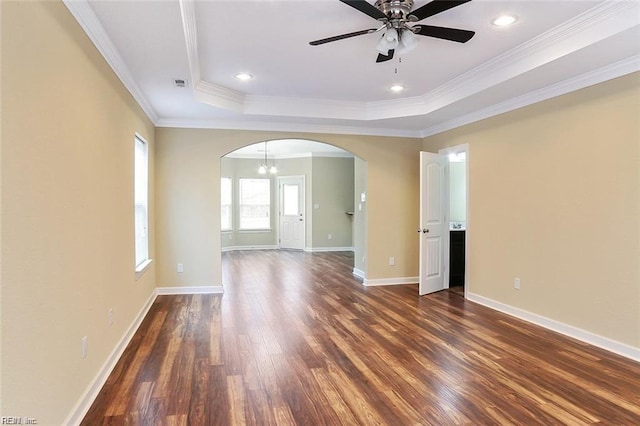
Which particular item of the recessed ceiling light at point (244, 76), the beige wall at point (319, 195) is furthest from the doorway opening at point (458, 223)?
the beige wall at point (319, 195)

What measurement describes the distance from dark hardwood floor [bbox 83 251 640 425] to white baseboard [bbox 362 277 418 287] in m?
1.17

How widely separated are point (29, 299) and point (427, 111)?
14.9ft

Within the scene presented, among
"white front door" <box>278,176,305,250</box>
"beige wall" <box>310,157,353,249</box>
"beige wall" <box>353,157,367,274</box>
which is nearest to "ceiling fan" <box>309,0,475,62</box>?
"beige wall" <box>353,157,367,274</box>

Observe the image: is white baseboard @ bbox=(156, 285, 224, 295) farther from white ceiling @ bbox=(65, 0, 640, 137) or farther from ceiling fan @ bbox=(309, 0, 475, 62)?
ceiling fan @ bbox=(309, 0, 475, 62)

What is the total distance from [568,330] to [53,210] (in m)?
4.25

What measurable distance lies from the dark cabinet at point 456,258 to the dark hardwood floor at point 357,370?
1331 millimetres

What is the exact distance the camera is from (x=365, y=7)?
2.25m

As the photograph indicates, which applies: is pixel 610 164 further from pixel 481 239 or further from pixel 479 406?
pixel 479 406

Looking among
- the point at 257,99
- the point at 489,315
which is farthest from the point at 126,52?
the point at 489,315

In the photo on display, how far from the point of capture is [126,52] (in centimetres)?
291

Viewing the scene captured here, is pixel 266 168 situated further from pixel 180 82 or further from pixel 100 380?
pixel 100 380

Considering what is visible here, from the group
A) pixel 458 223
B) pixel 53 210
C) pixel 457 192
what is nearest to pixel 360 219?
pixel 458 223

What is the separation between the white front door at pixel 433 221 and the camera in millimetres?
5262

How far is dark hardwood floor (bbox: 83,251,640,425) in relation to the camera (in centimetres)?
226
